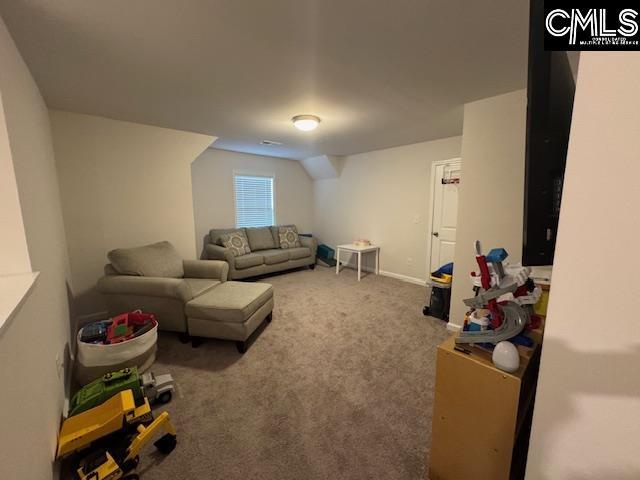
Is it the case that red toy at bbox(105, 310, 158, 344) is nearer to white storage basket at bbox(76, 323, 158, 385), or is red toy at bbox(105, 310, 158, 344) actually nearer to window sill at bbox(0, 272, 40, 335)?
white storage basket at bbox(76, 323, 158, 385)

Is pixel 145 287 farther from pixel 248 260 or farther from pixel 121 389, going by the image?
pixel 248 260

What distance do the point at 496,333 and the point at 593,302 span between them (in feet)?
1.65

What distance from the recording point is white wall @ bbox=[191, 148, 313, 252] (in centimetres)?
417

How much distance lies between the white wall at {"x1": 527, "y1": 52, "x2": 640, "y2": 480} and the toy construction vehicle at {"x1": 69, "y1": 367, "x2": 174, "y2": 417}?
192cm

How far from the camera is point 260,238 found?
4660mm

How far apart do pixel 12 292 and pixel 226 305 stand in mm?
1277

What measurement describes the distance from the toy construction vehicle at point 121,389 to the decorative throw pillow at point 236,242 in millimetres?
2538

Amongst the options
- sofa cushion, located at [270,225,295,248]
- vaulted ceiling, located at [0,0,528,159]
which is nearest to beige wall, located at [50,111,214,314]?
vaulted ceiling, located at [0,0,528,159]

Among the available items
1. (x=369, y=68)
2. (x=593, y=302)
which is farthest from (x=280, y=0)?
(x=593, y=302)

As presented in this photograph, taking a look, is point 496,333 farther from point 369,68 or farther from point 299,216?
point 299,216

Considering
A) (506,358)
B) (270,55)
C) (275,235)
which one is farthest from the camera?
(275,235)

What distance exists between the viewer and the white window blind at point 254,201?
4680mm

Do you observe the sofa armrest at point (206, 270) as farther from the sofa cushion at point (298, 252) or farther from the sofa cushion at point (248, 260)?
the sofa cushion at point (298, 252)

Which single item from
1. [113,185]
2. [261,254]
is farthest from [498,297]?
[261,254]
